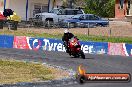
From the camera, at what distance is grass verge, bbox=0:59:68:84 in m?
13.8

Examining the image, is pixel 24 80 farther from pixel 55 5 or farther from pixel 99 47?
pixel 55 5

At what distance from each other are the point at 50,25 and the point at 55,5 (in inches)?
547

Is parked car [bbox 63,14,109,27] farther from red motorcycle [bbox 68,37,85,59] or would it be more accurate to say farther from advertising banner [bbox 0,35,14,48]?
red motorcycle [bbox 68,37,85,59]

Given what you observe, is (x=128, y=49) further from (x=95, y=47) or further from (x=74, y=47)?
(x=74, y=47)

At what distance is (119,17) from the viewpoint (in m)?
62.3

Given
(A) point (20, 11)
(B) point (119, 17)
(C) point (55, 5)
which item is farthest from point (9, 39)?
(B) point (119, 17)

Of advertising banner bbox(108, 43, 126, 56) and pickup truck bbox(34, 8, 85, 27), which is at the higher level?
pickup truck bbox(34, 8, 85, 27)

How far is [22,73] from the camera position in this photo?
51.9ft

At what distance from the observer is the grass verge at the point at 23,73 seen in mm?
13844

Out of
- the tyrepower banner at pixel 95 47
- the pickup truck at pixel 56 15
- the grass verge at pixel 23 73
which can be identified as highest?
the pickup truck at pixel 56 15

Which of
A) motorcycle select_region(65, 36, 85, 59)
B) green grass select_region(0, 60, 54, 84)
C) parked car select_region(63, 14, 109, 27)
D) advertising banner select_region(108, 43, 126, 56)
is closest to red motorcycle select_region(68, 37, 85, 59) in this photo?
motorcycle select_region(65, 36, 85, 59)

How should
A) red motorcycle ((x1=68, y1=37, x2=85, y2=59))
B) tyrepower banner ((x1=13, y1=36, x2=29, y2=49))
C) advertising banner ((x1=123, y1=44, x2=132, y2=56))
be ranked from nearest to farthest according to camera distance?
red motorcycle ((x1=68, y1=37, x2=85, y2=59)) → advertising banner ((x1=123, y1=44, x2=132, y2=56)) → tyrepower banner ((x1=13, y1=36, x2=29, y2=49))

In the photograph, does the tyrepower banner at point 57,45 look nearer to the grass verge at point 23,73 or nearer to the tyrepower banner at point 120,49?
the tyrepower banner at point 120,49

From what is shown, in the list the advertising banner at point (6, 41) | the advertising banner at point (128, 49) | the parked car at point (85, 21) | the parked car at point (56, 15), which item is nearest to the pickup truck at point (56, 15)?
the parked car at point (56, 15)
